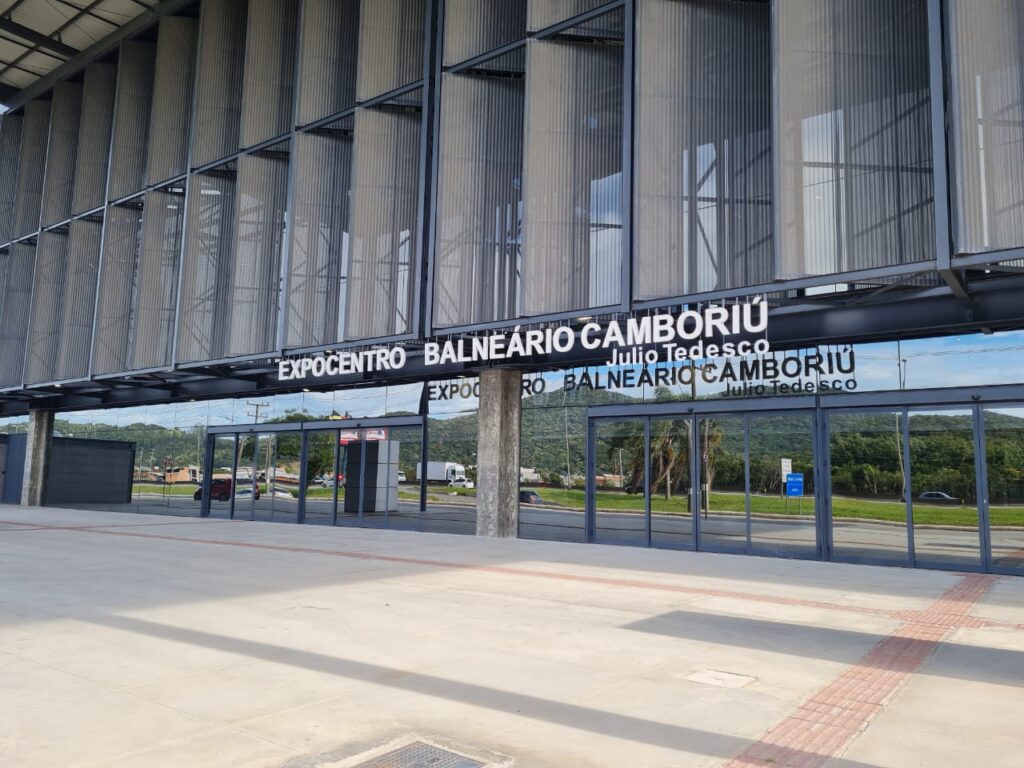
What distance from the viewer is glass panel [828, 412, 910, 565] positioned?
50.6 ft

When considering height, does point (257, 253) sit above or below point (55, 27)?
below

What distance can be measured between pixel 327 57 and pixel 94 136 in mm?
14592

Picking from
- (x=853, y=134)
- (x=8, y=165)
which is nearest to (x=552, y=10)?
(x=853, y=134)

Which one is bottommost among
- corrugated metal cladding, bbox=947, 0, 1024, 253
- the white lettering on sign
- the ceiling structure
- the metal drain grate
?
the metal drain grate

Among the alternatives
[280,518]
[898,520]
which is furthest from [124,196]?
[898,520]

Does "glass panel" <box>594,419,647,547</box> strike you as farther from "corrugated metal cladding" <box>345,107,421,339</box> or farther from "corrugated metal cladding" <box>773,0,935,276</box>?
"corrugated metal cladding" <box>773,0,935,276</box>

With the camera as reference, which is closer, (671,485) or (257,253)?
(671,485)

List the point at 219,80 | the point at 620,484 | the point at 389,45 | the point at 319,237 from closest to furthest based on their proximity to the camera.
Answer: the point at 620,484 < the point at 389,45 < the point at 319,237 < the point at 219,80

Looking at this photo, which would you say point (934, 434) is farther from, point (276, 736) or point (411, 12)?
point (411, 12)

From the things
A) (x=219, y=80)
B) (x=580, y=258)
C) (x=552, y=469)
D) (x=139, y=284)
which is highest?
(x=219, y=80)

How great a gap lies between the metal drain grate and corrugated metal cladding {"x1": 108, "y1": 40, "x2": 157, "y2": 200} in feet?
100.0

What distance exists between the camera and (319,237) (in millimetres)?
23156

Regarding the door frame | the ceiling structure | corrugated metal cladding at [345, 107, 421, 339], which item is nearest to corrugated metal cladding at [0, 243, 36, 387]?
the ceiling structure

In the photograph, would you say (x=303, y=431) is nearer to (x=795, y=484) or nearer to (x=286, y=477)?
(x=286, y=477)
